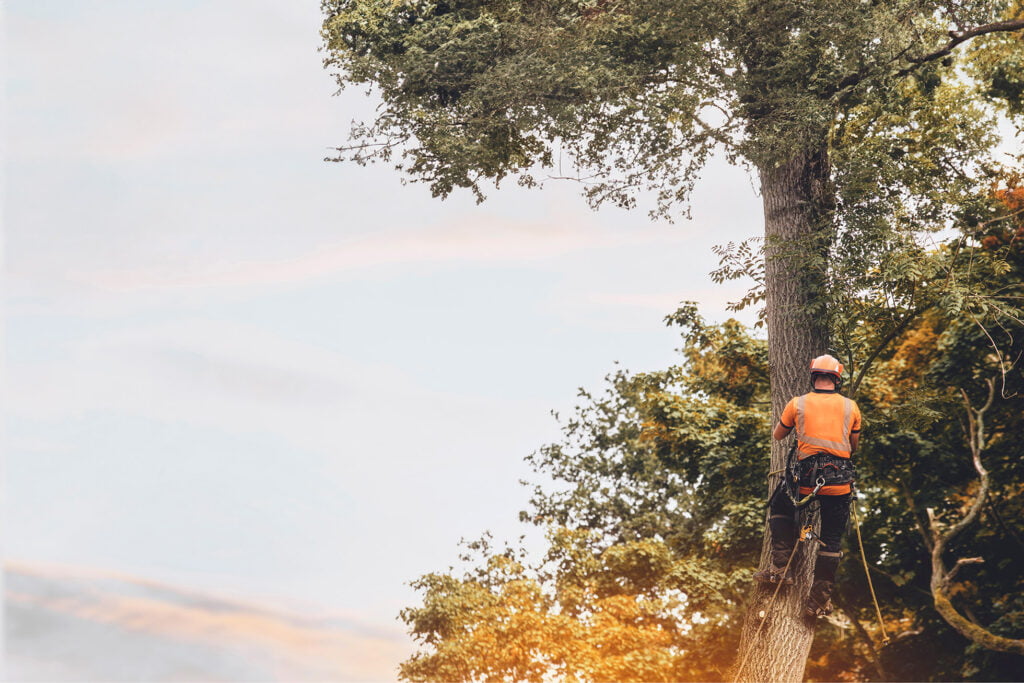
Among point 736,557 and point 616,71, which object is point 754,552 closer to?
point 736,557

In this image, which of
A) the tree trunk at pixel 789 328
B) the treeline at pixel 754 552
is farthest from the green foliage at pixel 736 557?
the tree trunk at pixel 789 328

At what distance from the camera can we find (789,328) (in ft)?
30.7

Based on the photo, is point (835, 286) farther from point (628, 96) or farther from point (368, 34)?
point (368, 34)

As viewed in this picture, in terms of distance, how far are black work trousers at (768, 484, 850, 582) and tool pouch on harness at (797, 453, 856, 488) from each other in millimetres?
313

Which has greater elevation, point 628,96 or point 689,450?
point 628,96

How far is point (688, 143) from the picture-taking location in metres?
10.8

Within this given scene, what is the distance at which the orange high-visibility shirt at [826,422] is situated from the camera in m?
7.78

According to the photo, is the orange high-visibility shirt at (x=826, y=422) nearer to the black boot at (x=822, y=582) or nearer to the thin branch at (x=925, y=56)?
the black boot at (x=822, y=582)

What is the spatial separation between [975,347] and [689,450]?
4.42 m

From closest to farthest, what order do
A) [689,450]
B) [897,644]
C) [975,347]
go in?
[975,347] < [689,450] < [897,644]

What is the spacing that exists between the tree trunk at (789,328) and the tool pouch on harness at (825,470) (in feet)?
2.70

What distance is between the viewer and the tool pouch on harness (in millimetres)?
7809

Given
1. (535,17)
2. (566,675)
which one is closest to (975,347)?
(566,675)

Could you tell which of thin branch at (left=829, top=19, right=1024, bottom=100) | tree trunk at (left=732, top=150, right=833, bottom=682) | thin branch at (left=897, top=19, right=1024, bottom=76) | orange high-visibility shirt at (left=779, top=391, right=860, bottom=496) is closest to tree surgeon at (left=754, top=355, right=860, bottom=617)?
orange high-visibility shirt at (left=779, top=391, right=860, bottom=496)
